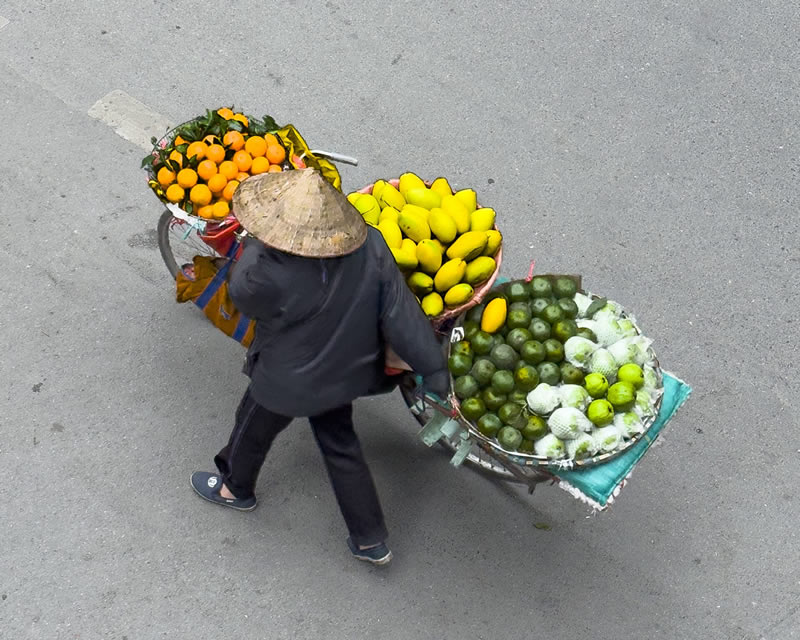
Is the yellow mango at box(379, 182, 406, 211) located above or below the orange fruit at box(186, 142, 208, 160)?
above

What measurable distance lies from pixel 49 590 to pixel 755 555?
2.90m

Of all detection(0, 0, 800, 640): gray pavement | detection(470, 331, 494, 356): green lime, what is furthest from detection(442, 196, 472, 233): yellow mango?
detection(0, 0, 800, 640): gray pavement

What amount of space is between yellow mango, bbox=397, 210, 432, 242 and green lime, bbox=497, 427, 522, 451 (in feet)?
2.51

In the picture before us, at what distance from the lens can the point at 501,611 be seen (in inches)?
139

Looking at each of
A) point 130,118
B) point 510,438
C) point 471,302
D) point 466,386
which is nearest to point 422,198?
point 471,302

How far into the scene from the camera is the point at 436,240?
10.4 ft

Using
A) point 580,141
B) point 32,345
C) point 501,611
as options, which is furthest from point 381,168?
point 501,611

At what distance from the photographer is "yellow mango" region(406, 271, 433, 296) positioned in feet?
10.2

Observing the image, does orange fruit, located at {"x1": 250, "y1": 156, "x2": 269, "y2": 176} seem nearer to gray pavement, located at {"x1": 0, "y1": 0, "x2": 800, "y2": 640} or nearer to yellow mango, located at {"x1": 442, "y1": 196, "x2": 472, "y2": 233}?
yellow mango, located at {"x1": 442, "y1": 196, "x2": 472, "y2": 233}

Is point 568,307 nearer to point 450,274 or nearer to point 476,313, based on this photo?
point 476,313

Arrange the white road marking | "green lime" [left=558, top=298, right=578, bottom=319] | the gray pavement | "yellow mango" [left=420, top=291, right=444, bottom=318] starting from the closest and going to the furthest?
"green lime" [left=558, top=298, right=578, bottom=319] < "yellow mango" [left=420, top=291, right=444, bottom=318] < the gray pavement < the white road marking

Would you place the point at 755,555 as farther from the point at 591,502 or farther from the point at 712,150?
the point at 712,150

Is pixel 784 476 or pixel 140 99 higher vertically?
pixel 784 476

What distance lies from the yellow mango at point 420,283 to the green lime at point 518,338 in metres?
0.36
